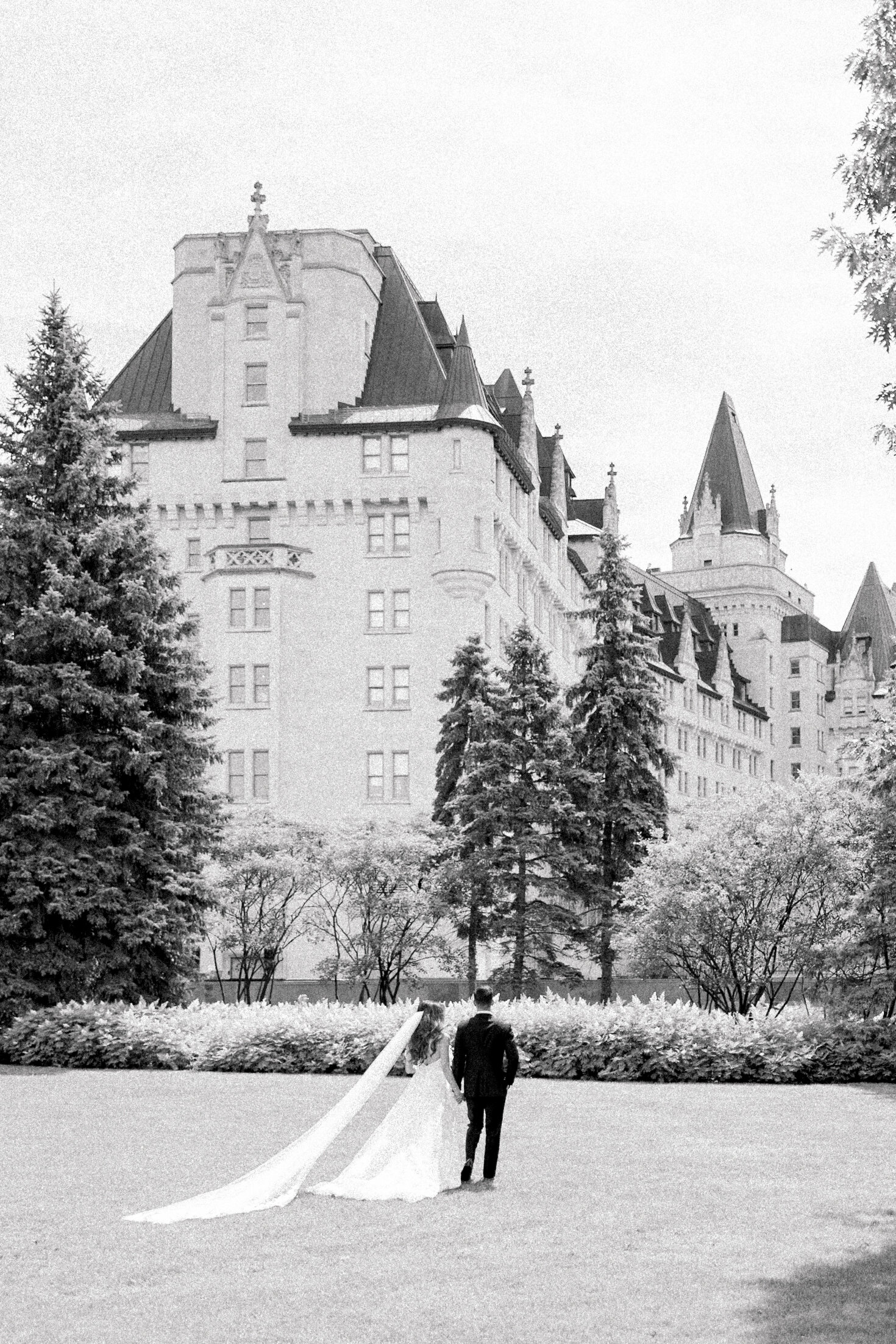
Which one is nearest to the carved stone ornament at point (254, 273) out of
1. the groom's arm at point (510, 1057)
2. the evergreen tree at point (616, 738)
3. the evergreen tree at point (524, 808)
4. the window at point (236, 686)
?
the window at point (236, 686)

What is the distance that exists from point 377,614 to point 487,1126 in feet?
177

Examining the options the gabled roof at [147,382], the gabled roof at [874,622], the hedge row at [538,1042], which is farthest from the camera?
the gabled roof at [874,622]

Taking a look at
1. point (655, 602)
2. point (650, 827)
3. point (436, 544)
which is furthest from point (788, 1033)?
point (655, 602)

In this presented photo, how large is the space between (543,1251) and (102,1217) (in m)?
3.82

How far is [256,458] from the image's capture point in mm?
70375

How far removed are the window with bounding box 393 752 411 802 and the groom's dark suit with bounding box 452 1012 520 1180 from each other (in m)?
51.8

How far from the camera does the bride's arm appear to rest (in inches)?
605

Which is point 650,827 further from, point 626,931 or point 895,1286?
point 895,1286

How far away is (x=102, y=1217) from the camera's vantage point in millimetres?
14109

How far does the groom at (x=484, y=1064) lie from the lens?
15336 mm

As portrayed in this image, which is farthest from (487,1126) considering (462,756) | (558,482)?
(558,482)

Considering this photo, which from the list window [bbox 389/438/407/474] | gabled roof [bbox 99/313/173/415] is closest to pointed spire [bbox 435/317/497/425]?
window [bbox 389/438/407/474]

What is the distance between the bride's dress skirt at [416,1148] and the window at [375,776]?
52.2 m

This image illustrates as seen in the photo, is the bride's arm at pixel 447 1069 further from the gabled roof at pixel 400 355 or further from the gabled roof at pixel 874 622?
the gabled roof at pixel 874 622
